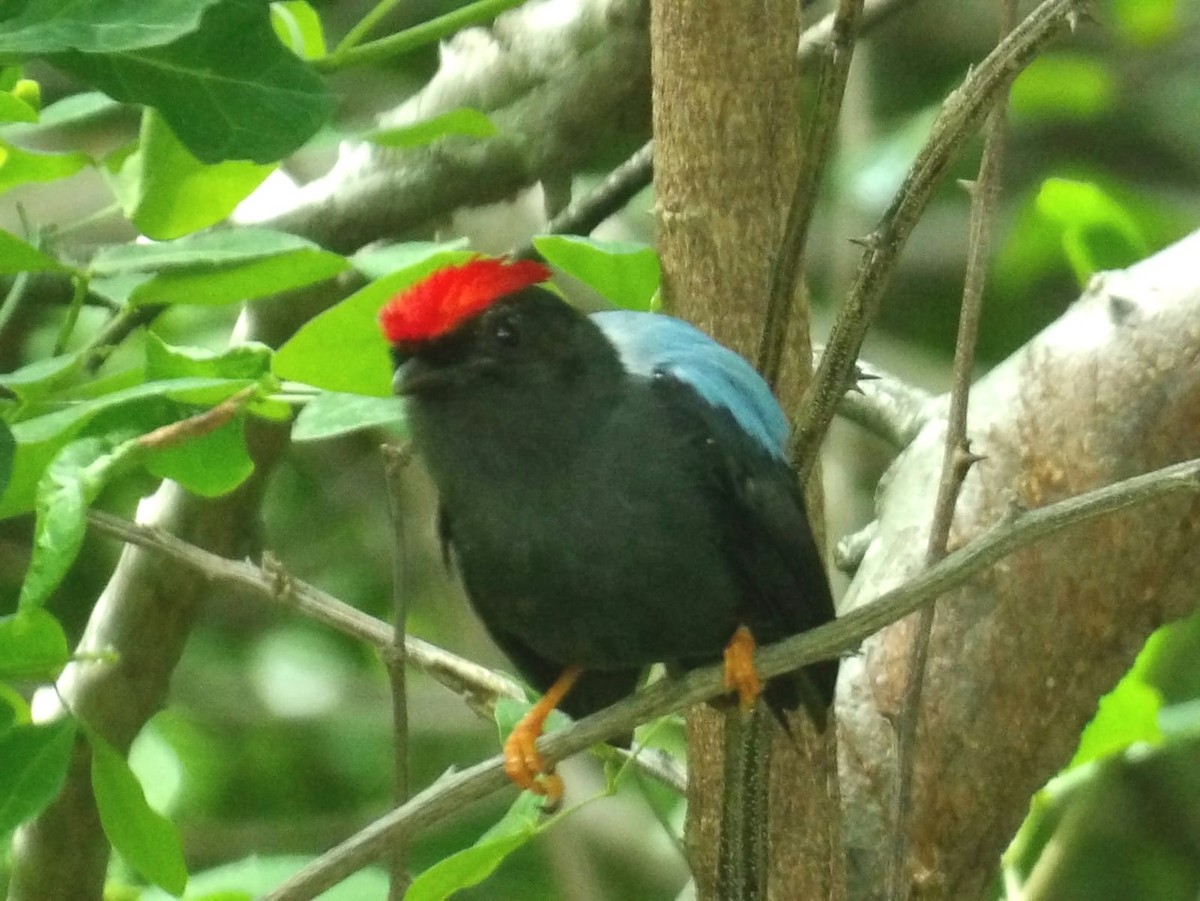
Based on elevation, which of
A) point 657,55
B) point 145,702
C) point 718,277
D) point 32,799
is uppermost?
point 657,55

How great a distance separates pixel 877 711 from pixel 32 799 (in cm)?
113

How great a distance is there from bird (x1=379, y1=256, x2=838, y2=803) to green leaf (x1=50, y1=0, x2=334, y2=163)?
1.08 feet

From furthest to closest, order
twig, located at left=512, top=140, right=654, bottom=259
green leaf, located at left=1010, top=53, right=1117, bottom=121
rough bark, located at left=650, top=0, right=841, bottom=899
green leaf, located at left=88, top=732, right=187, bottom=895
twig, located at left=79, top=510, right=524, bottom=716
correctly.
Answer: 1. green leaf, located at left=1010, top=53, right=1117, bottom=121
2. twig, located at left=512, top=140, right=654, bottom=259
3. rough bark, located at left=650, top=0, right=841, bottom=899
4. twig, located at left=79, top=510, right=524, bottom=716
5. green leaf, located at left=88, top=732, right=187, bottom=895

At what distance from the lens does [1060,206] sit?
251 cm

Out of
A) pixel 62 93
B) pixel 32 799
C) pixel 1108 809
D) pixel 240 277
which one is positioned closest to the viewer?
pixel 32 799

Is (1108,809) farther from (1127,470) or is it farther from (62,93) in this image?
(62,93)

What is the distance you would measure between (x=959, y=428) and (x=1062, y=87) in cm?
228

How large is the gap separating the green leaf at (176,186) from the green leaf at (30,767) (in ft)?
1.95

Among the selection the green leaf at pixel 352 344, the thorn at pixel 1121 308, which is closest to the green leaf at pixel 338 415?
the green leaf at pixel 352 344

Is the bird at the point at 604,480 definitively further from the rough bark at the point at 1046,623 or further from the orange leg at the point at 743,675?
the rough bark at the point at 1046,623

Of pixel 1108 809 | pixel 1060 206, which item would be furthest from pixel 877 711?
pixel 1108 809

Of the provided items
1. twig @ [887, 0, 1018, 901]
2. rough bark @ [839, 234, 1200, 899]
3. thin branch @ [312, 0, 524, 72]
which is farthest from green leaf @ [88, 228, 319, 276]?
rough bark @ [839, 234, 1200, 899]

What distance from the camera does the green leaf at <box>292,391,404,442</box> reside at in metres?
1.76

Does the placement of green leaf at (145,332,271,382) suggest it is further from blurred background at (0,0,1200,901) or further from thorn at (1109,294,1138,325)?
blurred background at (0,0,1200,901)
